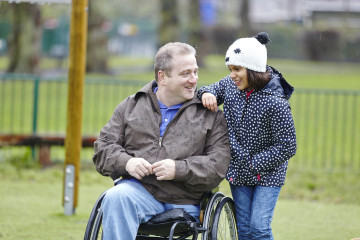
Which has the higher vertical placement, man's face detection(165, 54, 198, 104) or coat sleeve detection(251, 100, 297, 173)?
man's face detection(165, 54, 198, 104)

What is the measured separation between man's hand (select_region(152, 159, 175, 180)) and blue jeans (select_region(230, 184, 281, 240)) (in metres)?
0.63

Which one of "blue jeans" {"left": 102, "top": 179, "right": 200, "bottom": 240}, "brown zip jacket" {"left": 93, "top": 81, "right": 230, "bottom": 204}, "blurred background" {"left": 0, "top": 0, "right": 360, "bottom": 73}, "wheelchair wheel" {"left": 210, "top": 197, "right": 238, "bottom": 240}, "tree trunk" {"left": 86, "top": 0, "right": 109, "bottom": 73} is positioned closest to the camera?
"blue jeans" {"left": 102, "top": 179, "right": 200, "bottom": 240}

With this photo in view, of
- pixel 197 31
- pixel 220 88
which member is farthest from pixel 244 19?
pixel 220 88

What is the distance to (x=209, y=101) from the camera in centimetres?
420

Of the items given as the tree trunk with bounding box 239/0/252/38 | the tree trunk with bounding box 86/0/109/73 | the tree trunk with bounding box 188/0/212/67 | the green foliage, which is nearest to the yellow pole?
the green foliage

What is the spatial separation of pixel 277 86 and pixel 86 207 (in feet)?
10.9

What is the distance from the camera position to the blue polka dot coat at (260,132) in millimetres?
4188

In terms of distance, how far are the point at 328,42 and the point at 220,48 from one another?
7020 mm

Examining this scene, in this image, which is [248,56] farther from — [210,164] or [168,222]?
[168,222]

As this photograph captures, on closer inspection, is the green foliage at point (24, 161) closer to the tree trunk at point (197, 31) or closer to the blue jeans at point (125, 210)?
the blue jeans at point (125, 210)

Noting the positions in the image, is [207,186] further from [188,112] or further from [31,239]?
[31,239]

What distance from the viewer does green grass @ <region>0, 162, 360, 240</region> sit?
6.05 meters

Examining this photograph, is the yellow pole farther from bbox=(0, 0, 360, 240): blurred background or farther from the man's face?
the man's face

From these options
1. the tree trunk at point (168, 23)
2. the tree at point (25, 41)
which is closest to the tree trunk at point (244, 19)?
the tree trunk at point (168, 23)
